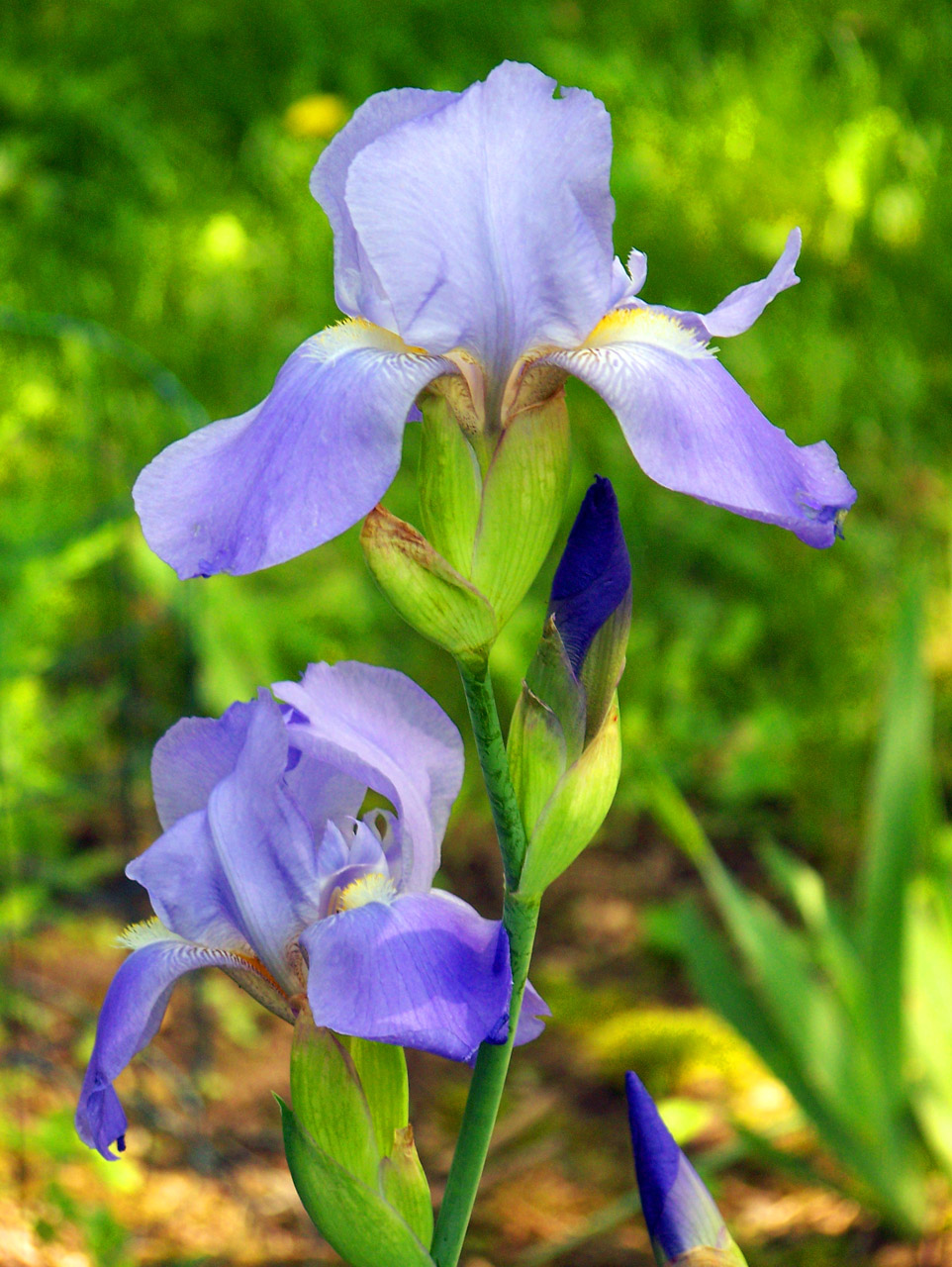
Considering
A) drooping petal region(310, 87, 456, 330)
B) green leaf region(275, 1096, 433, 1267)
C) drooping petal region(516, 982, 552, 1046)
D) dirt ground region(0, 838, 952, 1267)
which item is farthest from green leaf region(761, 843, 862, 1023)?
drooping petal region(310, 87, 456, 330)

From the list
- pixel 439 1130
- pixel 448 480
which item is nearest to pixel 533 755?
pixel 448 480

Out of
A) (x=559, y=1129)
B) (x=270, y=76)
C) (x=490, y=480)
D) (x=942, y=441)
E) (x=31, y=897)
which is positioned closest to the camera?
(x=490, y=480)

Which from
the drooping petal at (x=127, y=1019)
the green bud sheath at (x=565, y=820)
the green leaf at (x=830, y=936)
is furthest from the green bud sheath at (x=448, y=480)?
the green leaf at (x=830, y=936)

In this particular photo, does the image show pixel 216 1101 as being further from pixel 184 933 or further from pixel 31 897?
pixel 184 933

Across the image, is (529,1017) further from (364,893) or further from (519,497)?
(519,497)

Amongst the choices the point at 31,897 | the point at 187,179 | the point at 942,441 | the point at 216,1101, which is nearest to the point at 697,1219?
the point at 31,897

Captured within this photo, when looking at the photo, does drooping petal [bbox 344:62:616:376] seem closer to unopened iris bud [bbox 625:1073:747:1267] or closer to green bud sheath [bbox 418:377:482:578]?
green bud sheath [bbox 418:377:482:578]

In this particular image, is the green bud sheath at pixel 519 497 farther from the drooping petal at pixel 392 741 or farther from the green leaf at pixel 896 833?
the green leaf at pixel 896 833
